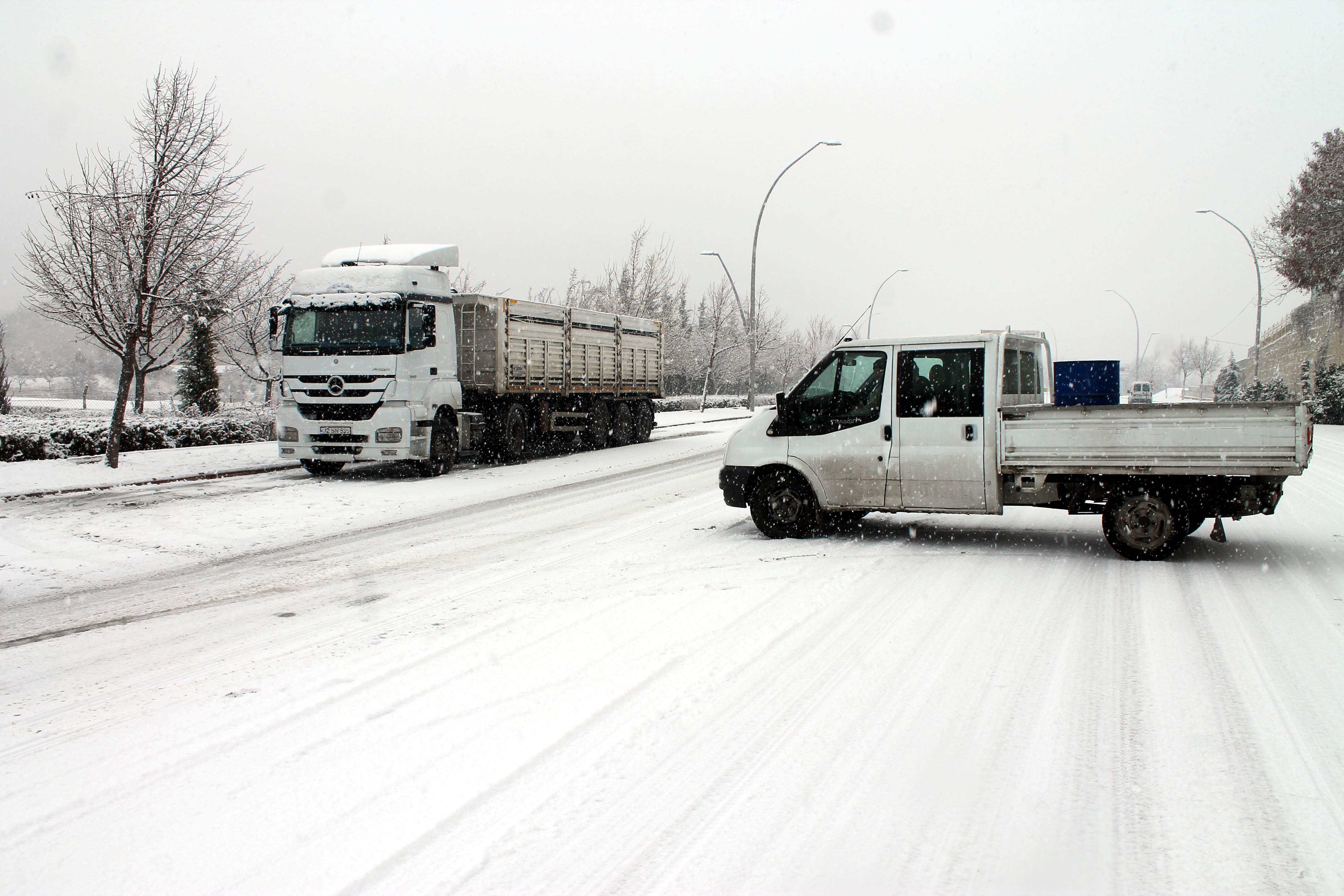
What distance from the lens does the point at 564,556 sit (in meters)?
8.59

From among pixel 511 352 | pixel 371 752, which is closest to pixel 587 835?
pixel 371 752

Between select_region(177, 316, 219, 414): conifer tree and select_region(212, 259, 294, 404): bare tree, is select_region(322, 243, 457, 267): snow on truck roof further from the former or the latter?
select_region(177, 316, 219, 414): conifer tree

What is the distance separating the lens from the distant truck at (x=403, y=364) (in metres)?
14.9

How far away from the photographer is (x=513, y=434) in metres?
18.5

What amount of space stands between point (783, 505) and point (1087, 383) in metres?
3.66

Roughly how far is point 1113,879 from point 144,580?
744 centimetres

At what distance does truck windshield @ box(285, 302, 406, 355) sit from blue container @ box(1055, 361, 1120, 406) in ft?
31.2

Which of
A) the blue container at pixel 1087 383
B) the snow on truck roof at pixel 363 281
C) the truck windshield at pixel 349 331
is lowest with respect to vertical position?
the blue container at pixel 1087 383

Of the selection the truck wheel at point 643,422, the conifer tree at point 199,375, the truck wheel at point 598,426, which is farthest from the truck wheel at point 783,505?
the conifer tree at point 199,375

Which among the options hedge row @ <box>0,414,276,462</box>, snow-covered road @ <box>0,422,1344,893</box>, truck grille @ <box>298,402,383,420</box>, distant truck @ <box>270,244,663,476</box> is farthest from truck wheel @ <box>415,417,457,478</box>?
snow-covered road @ <box>0,422,1344,893</box>

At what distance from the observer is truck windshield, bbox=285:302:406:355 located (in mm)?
14930

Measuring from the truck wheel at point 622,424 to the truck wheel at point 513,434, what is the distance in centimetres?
408

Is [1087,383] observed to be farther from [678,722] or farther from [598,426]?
[598,426]

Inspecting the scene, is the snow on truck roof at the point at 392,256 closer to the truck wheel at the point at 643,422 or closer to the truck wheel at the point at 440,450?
the truck wheel at the point at 440,450
